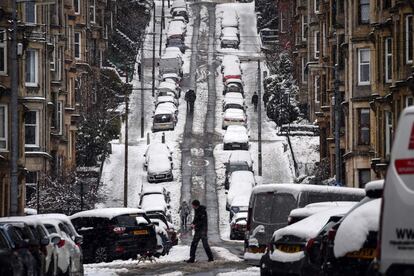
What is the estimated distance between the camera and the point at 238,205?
68.1m

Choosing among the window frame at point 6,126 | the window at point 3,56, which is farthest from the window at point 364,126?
the window at point 3,56

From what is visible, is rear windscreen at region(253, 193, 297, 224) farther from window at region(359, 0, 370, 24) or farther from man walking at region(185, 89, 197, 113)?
man walking at region(185, 89, 197, 113)

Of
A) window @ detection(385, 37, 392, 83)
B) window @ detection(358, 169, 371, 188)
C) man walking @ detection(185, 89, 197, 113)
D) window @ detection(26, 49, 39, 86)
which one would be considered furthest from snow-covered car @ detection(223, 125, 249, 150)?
window @ detection(385, 37, 392, 83)

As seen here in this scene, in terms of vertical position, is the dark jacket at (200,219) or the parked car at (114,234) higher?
the dark jacket at (200,219)

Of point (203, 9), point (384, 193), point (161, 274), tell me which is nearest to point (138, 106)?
point (203, 9)

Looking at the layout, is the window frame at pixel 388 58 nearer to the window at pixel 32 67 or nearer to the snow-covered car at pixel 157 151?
the window at pixel 32 67

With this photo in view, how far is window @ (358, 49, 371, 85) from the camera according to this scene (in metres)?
61.7

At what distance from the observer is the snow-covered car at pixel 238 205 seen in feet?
219

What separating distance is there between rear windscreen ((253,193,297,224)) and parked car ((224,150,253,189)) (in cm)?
4655

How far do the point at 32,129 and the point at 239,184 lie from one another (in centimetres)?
1470

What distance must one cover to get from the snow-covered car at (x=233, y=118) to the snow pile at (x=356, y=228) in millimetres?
79772

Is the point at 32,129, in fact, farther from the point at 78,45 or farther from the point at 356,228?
the point at 356,228

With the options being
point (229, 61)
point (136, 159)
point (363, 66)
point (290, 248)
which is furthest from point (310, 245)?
point (229, 61)

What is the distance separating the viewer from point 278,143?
93.3m
